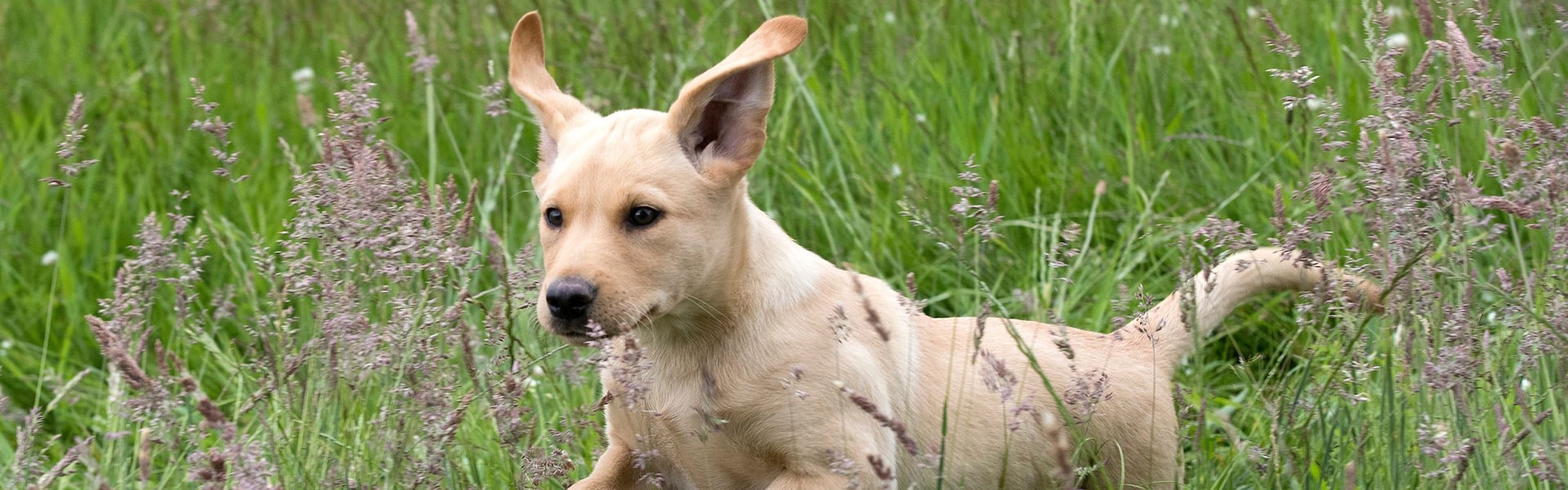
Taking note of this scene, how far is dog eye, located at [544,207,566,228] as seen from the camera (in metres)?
3.12

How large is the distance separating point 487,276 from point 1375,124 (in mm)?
3168

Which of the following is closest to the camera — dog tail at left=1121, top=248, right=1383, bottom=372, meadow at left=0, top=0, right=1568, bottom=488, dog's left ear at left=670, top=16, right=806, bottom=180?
meadow at left=0, top=0, right=1568, bottom=488

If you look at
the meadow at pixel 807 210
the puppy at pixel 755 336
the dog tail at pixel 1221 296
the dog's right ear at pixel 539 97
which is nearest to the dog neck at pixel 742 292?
the puppy at pixel 755 336

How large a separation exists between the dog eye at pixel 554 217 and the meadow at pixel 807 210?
0.09 metres

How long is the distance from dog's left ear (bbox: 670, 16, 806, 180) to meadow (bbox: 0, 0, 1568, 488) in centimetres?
42

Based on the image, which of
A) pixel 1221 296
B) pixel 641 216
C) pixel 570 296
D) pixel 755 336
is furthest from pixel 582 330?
pixel 1221 296

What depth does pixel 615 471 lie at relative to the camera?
3.30 metres

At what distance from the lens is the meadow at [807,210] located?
276 cm

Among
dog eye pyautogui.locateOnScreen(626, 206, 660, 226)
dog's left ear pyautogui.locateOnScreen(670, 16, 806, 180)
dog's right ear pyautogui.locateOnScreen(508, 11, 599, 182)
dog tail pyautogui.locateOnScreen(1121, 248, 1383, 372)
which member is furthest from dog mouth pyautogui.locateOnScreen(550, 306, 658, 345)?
dog tail pyautogui.locateOnScreen(1121, 248, 1383, 372)

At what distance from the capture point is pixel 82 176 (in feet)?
18.7

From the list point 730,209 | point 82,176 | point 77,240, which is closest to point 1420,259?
point 730,209

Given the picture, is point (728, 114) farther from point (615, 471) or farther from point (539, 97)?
point (615, 471)

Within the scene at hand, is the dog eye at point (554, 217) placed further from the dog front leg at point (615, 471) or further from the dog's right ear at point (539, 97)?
the dog front leg at point (615, 471)

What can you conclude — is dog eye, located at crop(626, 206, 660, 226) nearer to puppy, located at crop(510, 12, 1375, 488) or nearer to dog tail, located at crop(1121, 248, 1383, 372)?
puppy, located at crop(510, 12, 1375, 488)
